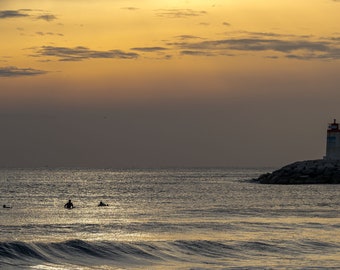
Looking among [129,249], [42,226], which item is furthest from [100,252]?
[42,226]

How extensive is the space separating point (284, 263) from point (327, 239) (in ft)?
30.1

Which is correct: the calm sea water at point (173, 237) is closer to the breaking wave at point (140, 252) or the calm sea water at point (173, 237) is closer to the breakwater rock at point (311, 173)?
the breaking wave at point (140, 252)

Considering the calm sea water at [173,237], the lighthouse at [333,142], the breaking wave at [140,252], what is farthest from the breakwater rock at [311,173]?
the breaking wave at [140,252]

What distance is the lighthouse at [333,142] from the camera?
116875 millimetres

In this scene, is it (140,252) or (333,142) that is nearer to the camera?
(140,252)

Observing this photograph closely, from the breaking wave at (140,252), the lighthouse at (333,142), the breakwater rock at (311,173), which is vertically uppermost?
the lighthouse at (333,142)

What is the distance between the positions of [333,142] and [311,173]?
6.47 metres

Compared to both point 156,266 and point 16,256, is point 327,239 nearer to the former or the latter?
point 156,266

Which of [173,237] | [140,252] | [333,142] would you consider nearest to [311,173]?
[333,142]

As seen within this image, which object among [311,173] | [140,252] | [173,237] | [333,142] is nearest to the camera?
[140,252]

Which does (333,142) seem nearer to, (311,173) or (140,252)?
(311,173)

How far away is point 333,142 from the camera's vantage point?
390 ft

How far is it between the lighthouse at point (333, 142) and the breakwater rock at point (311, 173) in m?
1.19

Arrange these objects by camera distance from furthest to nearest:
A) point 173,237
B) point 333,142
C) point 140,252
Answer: point 333,142
point 173,237
point 140,252
